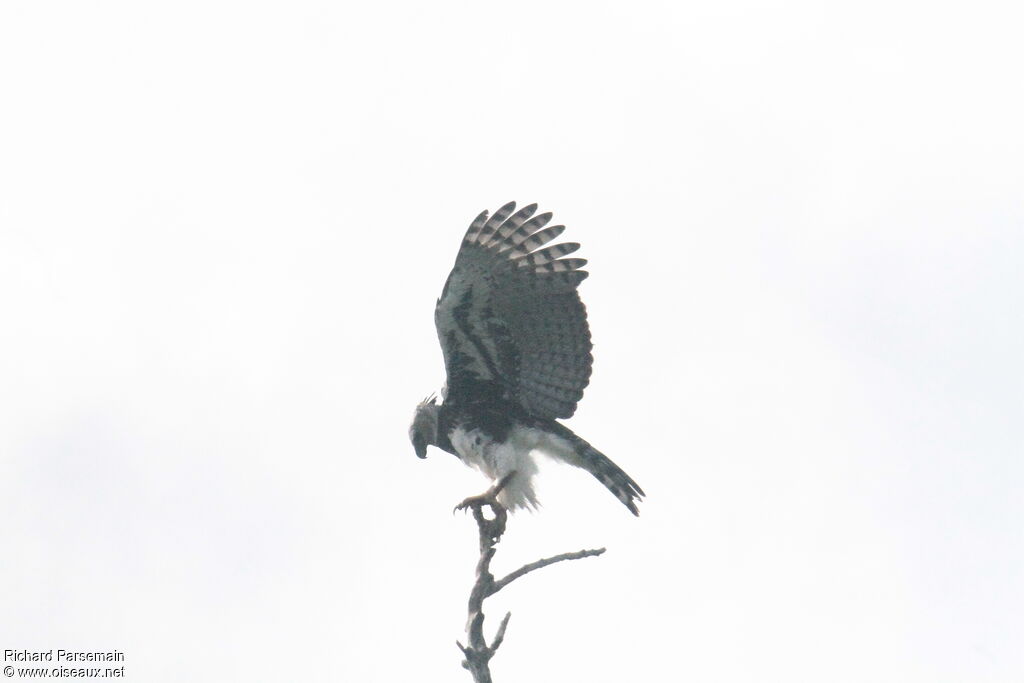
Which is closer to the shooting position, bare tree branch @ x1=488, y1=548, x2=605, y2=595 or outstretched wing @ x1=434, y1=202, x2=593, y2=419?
bare tree branch @ x1=488, y1=548, x2=605, y2=595

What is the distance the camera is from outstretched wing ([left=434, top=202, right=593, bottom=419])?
11.3 metres

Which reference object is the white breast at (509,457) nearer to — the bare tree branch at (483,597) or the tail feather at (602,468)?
the tail feather at (602,468)

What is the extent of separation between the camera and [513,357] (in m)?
11.7

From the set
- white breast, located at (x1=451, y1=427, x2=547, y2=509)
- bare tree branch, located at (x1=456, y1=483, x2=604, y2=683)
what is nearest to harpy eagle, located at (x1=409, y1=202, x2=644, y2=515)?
white breast, located at (x1=451, y1=427, x2=547, y2=509)

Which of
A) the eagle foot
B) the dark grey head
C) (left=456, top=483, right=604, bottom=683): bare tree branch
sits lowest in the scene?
(left=456, top=483, right=604, bottom=683): bare tree branch

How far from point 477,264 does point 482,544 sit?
2672mm

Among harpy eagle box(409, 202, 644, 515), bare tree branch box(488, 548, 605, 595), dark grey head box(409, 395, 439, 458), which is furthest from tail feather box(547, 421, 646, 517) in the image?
bare tree branch box(488, 548, 605, 595)

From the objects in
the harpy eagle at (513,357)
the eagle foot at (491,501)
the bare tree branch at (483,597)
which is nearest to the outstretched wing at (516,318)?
the harpy eagle at (513,357)

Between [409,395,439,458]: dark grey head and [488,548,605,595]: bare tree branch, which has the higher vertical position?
[409,395,439,458]: dark grey head

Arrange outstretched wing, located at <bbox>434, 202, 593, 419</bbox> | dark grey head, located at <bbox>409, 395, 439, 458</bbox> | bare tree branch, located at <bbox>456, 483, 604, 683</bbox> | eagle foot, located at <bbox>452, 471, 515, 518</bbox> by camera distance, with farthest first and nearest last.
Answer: dark grey head, located at <bbox>409, 395, 439, 458</bbox> → outstretched wing, located at <bbox>434, 202, 593, 419</bbox> → eagle foot, located at <bbox>452, 471, 515, 518</bbox> → bare tree branch, located at <bbox>456, 483, 604, 683</bbox>

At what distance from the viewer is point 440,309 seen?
448 inches

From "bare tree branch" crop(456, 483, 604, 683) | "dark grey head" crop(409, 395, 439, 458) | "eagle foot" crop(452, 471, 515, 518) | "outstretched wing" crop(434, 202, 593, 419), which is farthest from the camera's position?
"dark grey head" crop(409, 395, 439, 458)

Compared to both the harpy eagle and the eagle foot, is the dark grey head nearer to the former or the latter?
the harpy eagle

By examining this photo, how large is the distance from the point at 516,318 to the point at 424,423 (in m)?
1.23
